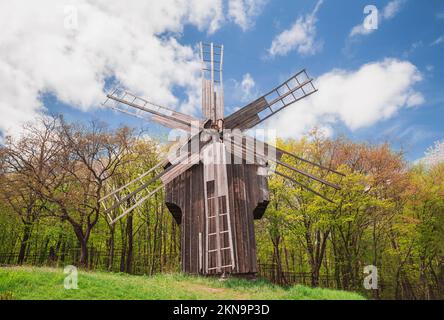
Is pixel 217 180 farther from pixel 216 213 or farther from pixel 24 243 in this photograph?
pixel 24 243

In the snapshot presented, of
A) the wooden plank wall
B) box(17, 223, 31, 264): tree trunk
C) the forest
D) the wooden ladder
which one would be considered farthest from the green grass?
box(17, 223, 31, 264): tree trunk

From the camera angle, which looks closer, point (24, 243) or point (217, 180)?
point (217, 180)

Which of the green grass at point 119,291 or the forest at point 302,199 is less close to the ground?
the forest at point 302,199

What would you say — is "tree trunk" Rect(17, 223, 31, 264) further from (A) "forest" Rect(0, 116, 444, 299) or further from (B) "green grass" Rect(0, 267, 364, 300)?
(B) "green grass" Rect(0, 267, 364, 300)

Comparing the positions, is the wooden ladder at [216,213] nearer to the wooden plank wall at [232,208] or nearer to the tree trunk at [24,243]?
the wooden plank wall at [232,208]

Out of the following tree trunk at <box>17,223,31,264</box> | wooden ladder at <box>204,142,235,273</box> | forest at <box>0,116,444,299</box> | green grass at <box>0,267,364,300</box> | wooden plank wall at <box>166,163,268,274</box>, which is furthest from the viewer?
tree trunk at <box>17,223,31,264</box>

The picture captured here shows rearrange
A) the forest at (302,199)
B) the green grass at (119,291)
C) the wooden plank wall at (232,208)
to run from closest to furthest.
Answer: the green grass at (119,291)
the wooden plank wall at (232,208)
the forest at (302,199)

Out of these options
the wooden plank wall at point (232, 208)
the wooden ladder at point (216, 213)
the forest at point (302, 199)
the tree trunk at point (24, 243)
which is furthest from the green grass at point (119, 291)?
the tree trunk at point (24, 243)

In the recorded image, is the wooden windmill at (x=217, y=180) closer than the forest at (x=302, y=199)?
Yes

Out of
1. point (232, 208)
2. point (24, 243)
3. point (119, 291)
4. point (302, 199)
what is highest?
point (302, 199)

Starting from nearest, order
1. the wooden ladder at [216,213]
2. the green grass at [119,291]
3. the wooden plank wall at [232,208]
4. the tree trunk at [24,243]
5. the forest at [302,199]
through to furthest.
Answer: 1. the green grass at [119,291]
2. the wooden ladder at [216,213]
3. the wooden plank wall at [232,208]
4. the forest at [302,199]
5. the tree trunk at [24,243]

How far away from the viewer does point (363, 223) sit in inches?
950

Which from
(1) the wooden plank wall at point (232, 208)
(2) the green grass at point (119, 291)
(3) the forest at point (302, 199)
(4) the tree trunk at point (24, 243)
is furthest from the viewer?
(4) the tree trunk at point (24, 243)

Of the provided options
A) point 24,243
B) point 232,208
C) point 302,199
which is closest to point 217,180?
point 232,208
